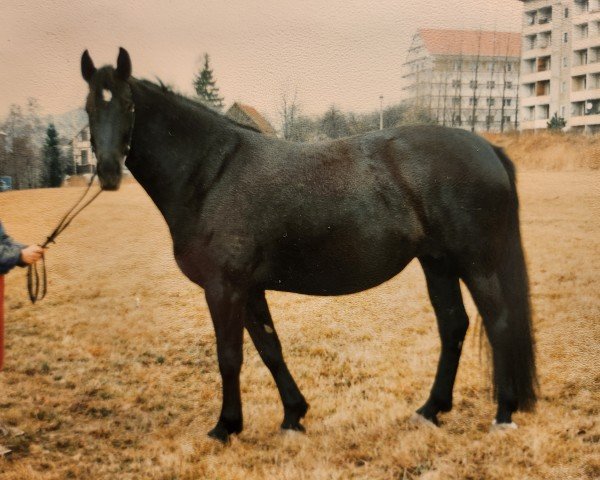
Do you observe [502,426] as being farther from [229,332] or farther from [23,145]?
[23,145]

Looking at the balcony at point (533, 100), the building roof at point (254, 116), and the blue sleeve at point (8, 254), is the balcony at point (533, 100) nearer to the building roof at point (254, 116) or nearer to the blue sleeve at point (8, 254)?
the building roof at point (254, 116)

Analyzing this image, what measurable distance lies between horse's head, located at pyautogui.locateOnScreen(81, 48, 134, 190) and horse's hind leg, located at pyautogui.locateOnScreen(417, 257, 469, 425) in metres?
2.15

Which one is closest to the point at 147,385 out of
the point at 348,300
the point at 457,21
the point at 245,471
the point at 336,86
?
the point at 245,471

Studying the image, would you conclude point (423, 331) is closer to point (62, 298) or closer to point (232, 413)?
point (232, 413)

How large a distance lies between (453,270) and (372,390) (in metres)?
1.19

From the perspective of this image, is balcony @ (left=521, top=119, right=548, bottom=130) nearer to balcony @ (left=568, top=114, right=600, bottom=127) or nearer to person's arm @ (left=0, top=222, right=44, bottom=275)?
balcony @ (left=568, top=114, right=600, bottom=127)

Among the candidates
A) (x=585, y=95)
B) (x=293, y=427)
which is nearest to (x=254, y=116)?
(x=293, y=427)

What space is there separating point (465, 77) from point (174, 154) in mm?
2794

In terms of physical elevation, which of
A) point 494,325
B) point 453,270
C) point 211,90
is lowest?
point 494,325

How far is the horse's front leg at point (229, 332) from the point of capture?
3.13 metres

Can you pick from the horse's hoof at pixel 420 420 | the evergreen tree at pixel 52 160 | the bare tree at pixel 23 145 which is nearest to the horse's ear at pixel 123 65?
the evergreen tree at pixel 52 160

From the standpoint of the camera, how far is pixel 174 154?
322 centimetres

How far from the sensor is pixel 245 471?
308 centimetres

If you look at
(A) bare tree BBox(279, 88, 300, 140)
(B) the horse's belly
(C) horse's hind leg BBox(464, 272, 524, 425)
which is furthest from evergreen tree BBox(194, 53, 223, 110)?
(C) horse's hind leg BBox(464, 272, 524, 425)
